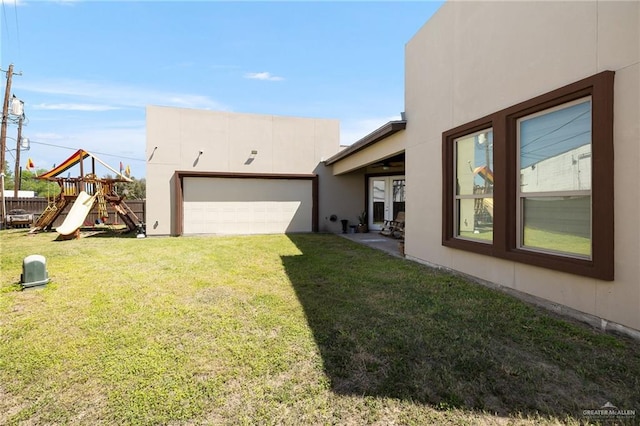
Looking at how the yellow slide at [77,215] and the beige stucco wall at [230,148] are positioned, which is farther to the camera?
the beige stucco wall at [230,148]

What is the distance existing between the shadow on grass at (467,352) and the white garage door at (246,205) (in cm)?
816

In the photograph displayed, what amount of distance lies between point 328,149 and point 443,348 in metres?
10.9

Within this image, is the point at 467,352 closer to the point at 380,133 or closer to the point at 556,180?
the point at 556,180

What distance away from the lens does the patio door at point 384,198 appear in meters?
12.1

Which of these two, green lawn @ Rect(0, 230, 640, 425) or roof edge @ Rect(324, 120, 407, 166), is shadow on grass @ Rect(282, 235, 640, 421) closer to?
green lawn @ Rect(0, 230, 640, 425)

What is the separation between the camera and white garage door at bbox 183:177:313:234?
37.9 feet

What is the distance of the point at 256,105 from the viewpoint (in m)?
12.4

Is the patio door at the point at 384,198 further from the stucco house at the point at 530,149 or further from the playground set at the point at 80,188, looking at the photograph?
the playground set at the point at 80,188

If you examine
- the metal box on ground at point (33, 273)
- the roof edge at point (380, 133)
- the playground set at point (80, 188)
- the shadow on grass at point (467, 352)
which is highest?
the roof edge at point (380, 133)

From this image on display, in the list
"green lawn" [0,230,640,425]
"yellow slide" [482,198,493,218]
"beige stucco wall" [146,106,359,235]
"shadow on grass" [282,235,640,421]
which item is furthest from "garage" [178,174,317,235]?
"yellow slide" [482,198,493,218]

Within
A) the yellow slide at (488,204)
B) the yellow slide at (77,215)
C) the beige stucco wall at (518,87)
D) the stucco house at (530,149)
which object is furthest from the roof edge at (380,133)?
the yellow slide at (77,215)

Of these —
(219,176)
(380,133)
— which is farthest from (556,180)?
(219,176)

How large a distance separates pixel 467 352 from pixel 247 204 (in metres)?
10.5

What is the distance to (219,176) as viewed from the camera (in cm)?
1170
